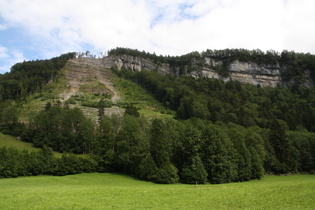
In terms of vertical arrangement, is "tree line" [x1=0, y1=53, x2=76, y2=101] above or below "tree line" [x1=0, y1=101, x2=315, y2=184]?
above

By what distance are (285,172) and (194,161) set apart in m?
40.0

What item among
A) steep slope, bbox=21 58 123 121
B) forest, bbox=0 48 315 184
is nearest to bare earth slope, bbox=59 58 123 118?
steep slope, bbox=21 58 123 121

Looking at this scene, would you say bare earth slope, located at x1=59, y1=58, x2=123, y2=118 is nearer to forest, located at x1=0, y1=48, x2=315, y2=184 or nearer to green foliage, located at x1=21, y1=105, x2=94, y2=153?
forest, located at x1=0, y1=48, x2=315, y2=184

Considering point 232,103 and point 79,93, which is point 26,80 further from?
point 232,103

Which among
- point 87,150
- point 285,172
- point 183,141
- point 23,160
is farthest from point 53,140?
point 285,172

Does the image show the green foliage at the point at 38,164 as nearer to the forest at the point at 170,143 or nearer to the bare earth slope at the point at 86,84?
the forest at the point at 170,143

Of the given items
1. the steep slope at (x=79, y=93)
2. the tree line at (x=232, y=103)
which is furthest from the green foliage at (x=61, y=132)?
the tree line at (x=232, y=103)

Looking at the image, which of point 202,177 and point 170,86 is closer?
point 202,177

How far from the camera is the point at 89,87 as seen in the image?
157 m

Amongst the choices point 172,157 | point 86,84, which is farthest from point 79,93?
point 172,157

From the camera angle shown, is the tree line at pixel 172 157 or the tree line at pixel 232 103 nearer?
the tree line at pixel 172 157

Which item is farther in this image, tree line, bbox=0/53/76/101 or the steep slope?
tree line, bbox=0/53/76/101

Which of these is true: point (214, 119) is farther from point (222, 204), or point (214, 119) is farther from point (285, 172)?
point (222, 204)

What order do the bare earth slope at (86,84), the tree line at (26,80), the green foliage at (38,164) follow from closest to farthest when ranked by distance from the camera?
the green foliage at (38,164) < the bare earth slope at (86,84) < the tree line at (26,80)
